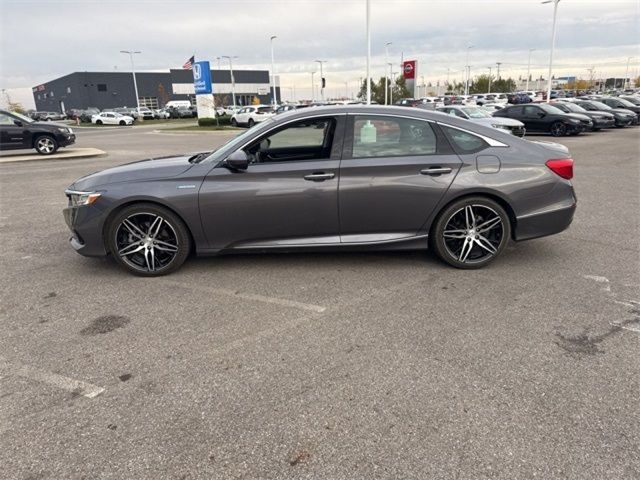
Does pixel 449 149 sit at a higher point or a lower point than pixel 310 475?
higher

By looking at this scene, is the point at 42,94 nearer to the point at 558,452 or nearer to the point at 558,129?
the point at 558,129

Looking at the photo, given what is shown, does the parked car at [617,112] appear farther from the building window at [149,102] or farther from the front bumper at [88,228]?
the building window at [149,102]

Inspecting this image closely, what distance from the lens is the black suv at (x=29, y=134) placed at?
15.8 m

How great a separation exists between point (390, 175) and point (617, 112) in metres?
26.7

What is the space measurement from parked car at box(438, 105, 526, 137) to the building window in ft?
297

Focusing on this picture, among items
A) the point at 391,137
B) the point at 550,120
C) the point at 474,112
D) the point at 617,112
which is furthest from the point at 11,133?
A: the point at 617,112

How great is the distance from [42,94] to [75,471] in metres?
142

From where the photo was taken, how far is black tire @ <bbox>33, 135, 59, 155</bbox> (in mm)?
16594

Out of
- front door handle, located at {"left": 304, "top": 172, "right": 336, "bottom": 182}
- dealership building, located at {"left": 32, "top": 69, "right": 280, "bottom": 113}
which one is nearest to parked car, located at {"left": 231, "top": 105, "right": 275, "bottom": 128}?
front door handle, located at {"left": 304, "top": 172, "right": 336, "bottom": 182}

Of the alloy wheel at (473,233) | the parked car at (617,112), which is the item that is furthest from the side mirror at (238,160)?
the parked car at (617,112)

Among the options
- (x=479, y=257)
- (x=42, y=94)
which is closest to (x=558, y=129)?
(x=479, y=257)

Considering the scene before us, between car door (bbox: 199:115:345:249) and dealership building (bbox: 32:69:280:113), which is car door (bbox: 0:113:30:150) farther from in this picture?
dealership building (bbox: 32:69:280:113)

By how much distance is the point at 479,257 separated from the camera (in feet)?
15.7

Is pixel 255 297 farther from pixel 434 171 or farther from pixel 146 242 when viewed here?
pixel 434 171
